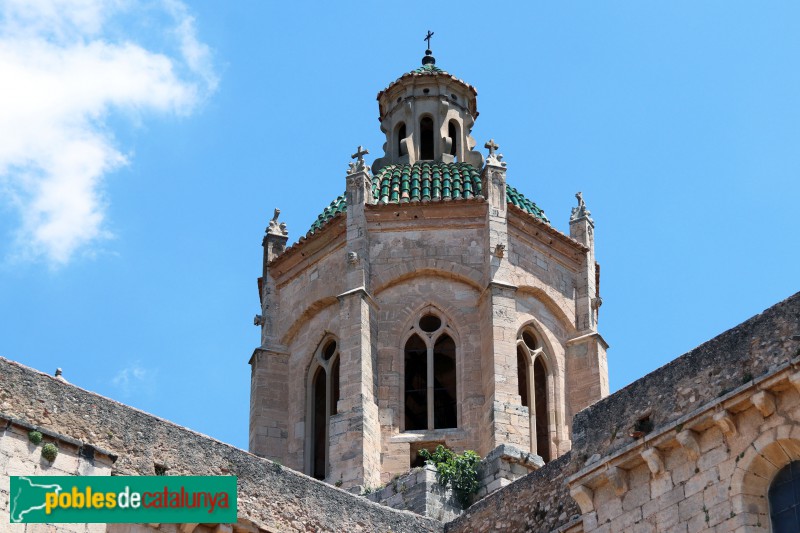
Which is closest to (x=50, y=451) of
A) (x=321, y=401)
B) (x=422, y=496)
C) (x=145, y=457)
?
(x=145, y=457)

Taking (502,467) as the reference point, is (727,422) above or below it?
below

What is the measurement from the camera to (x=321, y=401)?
96.1 feet

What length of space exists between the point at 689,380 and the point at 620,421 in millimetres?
1003

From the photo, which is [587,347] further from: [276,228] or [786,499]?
[786,499]

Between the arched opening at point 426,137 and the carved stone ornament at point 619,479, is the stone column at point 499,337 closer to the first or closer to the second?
the arched opening at point 426,137

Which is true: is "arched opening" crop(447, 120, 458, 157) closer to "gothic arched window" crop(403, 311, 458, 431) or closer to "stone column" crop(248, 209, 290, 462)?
"stone column" crop(248, 209, 290, 462)

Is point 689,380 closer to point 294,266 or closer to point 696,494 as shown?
point 696,494

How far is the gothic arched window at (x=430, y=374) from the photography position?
28234 mm

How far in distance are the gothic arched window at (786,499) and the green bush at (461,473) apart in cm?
803

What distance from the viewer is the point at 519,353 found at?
28.7 meters

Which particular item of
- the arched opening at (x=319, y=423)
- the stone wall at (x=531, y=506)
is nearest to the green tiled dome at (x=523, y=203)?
the arched opening at (x=319, y=423)

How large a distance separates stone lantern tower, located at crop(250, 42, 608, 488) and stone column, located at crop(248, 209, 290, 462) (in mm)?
24

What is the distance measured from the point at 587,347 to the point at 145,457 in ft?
39.2

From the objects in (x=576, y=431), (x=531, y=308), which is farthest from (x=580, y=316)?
(x=576, y=431)
